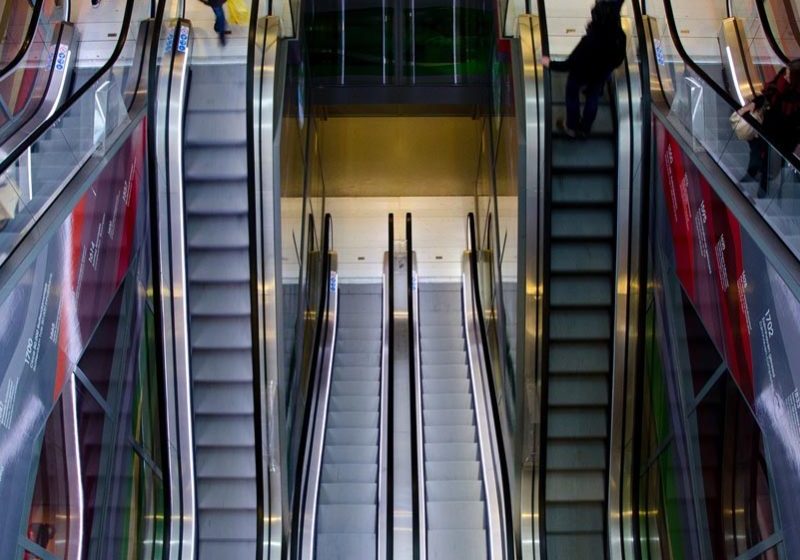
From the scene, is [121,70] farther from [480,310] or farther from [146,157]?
[480,310]

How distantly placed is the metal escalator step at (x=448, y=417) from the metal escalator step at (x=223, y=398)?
201 centimetres

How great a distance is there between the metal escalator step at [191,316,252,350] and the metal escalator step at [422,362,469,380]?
8.08 feet

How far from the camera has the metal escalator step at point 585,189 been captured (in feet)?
26.0

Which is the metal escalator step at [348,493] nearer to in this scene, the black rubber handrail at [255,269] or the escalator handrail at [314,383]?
the escalator handrail at [314,383]

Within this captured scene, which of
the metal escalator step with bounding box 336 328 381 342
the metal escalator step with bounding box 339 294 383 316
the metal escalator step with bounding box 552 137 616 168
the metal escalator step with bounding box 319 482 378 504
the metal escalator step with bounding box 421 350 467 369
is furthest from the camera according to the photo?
the metal escalator step with bounding box 339 294 383 316

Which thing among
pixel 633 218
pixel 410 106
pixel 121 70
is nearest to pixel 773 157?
pixel 633 218

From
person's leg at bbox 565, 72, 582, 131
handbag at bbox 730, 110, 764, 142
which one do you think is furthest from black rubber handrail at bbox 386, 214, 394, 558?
handbag at bbox 730, 110, 764, 142

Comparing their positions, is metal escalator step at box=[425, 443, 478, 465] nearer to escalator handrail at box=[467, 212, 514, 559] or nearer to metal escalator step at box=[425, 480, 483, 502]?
metal escalator step at box=[425, 480, 483, 502]

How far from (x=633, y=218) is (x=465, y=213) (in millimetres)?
5309

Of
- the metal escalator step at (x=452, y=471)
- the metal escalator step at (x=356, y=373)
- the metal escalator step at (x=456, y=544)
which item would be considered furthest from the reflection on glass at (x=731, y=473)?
the metal escalator step at (x=356, y=373)

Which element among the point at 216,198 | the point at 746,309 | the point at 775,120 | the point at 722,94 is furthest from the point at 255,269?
the point at 775,120

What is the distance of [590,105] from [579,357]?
2.01 meters

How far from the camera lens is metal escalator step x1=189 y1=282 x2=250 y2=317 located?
7.95m

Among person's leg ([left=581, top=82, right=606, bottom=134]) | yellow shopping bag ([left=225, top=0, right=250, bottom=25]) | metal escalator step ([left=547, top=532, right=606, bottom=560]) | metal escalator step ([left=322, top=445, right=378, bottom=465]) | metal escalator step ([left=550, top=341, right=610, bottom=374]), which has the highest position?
yellow shopping bag ([left=225, top=0, right=250, bottom=25])
